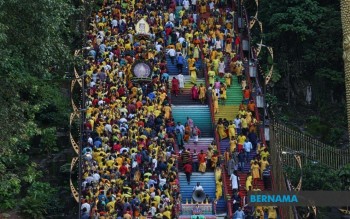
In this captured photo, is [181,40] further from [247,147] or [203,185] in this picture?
[203,185]

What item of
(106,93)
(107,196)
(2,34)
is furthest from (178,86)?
(2,34)

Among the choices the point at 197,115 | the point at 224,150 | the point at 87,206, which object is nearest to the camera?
the point at 87,206

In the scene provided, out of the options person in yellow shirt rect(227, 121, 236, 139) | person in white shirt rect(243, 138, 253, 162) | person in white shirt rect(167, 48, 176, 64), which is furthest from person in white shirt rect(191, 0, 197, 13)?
person in white shirt rect(243, 138, 253, 162)

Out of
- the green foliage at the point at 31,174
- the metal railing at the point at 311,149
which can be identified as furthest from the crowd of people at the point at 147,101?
the green foliage at the point at 31,174

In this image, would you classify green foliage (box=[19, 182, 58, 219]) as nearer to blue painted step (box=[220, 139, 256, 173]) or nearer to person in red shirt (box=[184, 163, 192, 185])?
person in red shirt (box=[184, 163, 192, 185])

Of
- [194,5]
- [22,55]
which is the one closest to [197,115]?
[194,5]

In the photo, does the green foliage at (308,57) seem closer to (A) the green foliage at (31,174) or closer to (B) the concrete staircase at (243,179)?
(B) the concrete staircase at (243,179)
